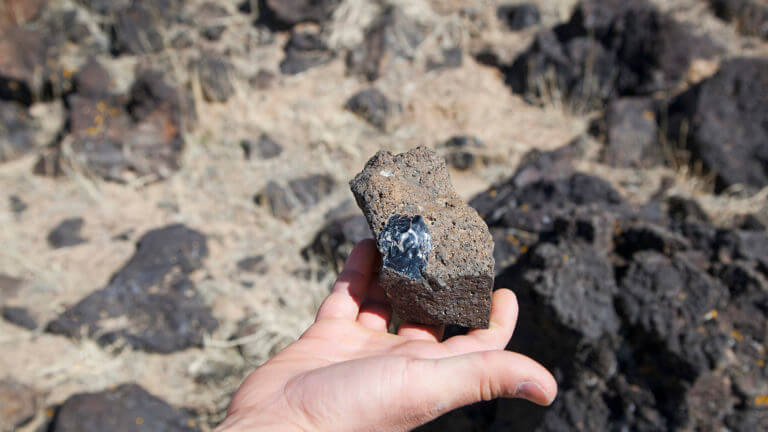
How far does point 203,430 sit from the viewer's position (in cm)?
334

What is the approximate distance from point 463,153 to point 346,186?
107 centimetres

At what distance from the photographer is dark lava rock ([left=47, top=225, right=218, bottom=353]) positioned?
3.87 meters

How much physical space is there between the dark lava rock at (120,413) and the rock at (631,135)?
12.7 ft

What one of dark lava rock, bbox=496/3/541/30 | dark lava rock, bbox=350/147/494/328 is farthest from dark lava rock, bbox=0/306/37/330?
dark lava rock, bbox=496/3/541/30

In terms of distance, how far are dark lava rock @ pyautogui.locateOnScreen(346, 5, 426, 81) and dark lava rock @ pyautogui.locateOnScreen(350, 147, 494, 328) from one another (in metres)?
3.99

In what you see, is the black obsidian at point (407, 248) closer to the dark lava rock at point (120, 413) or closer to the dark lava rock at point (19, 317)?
the dark lava rock at point (120, 413)

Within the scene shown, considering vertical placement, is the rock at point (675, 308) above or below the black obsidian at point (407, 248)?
below

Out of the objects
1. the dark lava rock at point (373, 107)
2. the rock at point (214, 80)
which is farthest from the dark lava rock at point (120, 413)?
the rock at point (214, 80)

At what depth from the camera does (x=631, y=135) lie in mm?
4988

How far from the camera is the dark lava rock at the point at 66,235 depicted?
4.75m

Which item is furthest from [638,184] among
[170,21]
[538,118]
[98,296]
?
[170,21]

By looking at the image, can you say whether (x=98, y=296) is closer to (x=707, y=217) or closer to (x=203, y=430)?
(x=203, y=430)

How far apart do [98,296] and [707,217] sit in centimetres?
439

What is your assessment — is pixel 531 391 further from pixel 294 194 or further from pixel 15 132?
pixel 15 132
